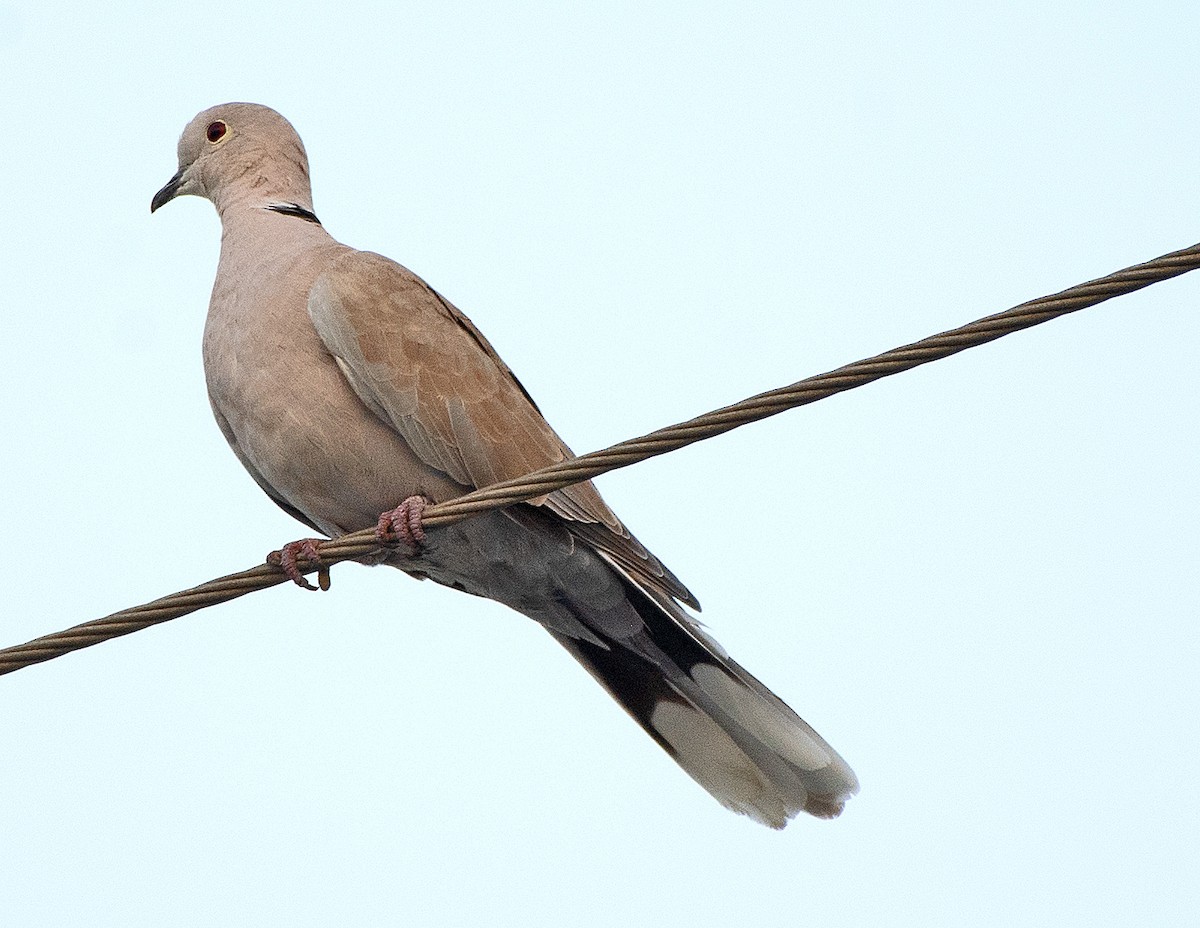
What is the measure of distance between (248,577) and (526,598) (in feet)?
4.22

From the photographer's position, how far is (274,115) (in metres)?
5.66

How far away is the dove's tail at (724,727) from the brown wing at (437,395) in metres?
0.18

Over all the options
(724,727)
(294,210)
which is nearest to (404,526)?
(724,727)

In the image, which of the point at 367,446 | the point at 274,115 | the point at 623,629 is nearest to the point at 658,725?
the point at 623,629

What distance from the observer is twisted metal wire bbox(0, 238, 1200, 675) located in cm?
282

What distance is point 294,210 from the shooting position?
5250mm

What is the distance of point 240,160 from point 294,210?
1.28ft

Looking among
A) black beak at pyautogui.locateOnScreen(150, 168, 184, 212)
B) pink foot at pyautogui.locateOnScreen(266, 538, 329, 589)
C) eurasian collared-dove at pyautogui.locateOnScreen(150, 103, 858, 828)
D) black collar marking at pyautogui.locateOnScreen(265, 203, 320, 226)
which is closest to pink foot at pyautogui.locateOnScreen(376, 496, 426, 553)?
eurasian collared-dove at pyautogui.locateOnScreen(150, 103, 858, 828)

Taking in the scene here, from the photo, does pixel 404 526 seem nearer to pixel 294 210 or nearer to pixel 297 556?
pixel 297 556

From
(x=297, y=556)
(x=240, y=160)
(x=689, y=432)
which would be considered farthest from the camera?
(x=240, y=160)

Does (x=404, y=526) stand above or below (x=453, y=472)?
below

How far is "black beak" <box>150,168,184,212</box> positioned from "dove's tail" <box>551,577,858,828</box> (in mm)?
2263

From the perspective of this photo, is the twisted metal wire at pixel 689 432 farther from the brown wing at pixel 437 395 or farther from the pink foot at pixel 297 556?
the brown wing at pixel 437 395

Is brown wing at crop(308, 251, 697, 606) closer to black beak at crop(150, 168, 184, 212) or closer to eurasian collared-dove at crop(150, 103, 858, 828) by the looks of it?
eurasian collared-dove at crop(150, 103, 858, 828)
